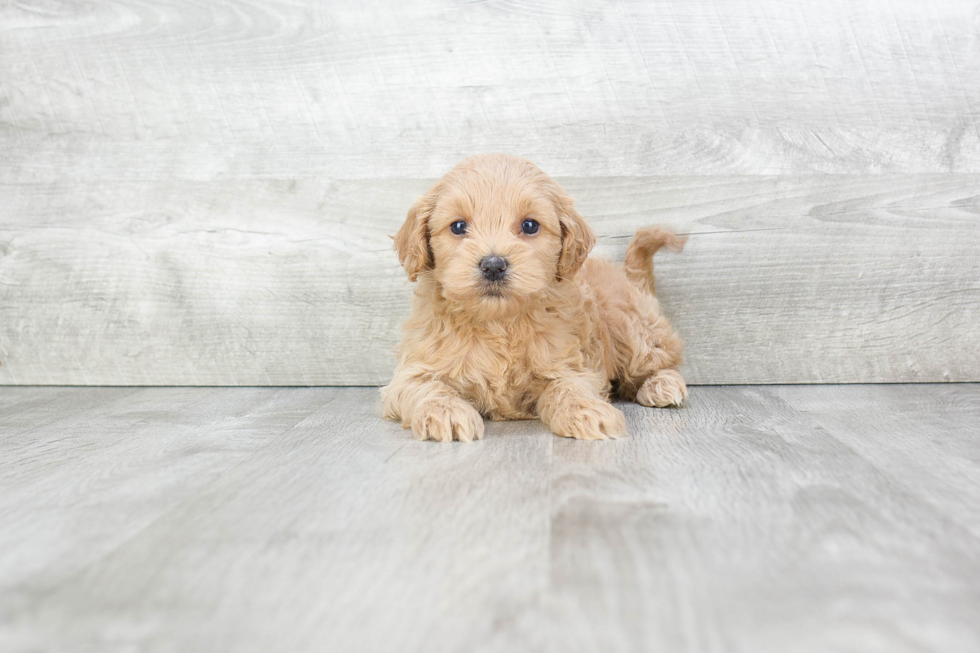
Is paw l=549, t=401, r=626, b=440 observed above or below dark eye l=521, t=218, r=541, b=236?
below

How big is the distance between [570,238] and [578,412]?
1.83 feet

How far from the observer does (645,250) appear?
2883 millimetres

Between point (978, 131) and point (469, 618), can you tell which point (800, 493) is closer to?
point (469, 618)

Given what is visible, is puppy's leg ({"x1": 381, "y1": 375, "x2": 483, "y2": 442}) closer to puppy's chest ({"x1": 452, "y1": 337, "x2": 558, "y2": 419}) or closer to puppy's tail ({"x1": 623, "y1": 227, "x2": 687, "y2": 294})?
puppy's chest ({"x1": 452, "y1": 337, "x2": 558, "y2": 419})

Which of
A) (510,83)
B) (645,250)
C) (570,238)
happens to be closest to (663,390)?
(645,250)

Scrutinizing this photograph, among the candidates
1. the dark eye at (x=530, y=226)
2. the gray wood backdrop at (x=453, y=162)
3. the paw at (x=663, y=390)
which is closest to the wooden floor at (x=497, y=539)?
the paw at (x=663, y=390)

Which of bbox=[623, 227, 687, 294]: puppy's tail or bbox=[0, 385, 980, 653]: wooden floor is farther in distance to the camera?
bbox=[623, 227, 687, 294]: puppy's tail

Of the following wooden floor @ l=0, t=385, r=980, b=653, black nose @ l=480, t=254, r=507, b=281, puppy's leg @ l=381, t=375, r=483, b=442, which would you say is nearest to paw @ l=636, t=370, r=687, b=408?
wooden floor @ l=0, t=385, r=980, b=653

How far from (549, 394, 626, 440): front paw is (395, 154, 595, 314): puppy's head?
1.18ft

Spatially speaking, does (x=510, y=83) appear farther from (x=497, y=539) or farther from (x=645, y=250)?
(x=497, y=539)

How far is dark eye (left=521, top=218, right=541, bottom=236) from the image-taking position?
2.27m

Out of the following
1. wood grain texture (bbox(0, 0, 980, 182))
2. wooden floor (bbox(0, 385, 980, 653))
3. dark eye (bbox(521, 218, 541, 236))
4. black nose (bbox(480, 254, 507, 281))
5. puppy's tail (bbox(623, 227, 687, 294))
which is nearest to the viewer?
wooden floor (bbox(0, 385, 980, 653))

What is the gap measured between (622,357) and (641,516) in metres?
1.33

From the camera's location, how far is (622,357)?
8.98 ft
